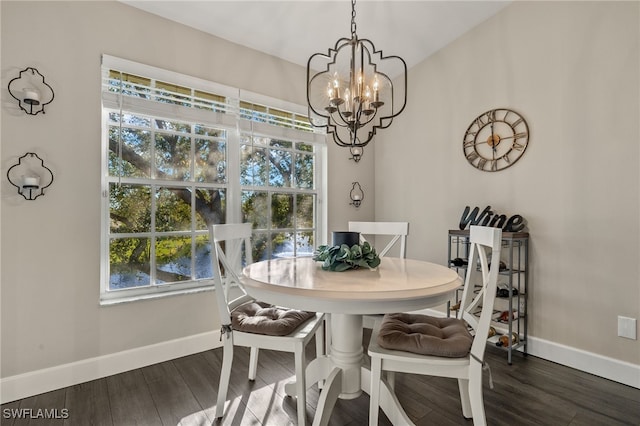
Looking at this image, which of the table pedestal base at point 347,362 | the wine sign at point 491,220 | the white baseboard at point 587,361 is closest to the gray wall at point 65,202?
the table pedestal base at point 347,362

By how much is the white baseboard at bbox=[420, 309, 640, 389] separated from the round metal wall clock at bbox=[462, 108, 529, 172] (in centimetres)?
142

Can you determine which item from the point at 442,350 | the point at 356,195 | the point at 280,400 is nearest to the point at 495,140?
the point at 356,195

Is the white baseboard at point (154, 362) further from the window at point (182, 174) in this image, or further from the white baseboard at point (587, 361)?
the window at point (182, 174)

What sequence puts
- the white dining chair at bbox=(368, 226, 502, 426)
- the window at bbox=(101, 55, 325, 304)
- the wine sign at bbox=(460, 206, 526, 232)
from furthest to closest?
1. the wine sign at bbox=(460, 206, 526, 232)
2. the window at bbox=(101, 55, 325, 304)
3. the white dining chair at bbox=(368, 226, 502, 426)

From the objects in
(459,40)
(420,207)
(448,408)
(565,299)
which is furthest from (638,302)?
(459,40)

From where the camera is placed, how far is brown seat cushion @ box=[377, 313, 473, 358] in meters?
1.37

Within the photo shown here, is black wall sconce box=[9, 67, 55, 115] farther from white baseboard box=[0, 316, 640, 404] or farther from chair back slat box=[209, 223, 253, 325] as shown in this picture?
white baseboard box=[0, 316, 640, 404]

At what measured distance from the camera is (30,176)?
1863mm

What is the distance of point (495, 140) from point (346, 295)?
7.38 feet

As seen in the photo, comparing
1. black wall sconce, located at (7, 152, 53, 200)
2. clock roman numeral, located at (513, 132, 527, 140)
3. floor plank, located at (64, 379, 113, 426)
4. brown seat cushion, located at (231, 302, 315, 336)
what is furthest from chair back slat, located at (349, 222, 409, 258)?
black wall sconce, located at (7, 152, 53, 200)

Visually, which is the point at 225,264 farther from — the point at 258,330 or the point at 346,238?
the point at 346,238

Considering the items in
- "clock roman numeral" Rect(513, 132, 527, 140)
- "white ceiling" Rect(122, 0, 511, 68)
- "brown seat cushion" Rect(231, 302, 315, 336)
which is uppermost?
"white ceiling" Rect(122, 0, 511, 68)

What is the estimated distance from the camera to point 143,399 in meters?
1.83

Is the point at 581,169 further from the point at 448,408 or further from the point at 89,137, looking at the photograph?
the point at 89,137
